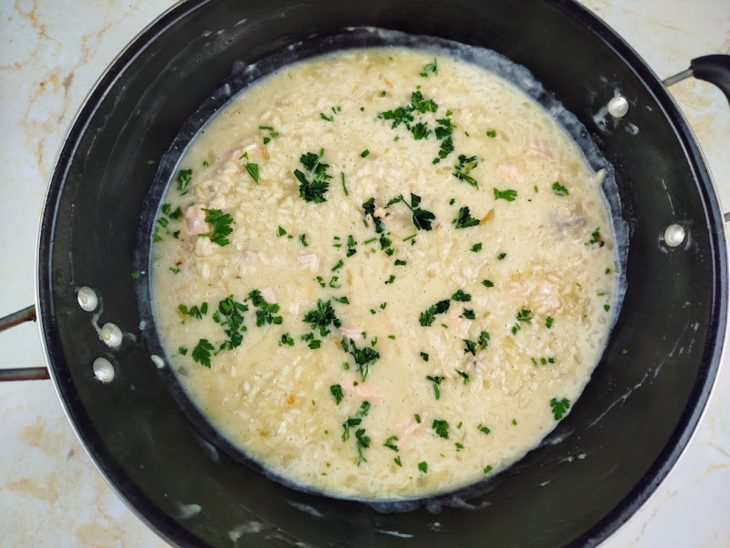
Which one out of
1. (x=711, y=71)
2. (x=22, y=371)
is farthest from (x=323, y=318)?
(x=711, y=71)

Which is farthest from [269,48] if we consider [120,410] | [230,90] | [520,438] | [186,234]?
[520,438]

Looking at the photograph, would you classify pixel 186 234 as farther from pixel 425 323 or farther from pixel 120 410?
pixel 425 323

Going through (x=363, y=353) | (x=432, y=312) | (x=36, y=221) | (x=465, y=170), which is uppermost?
(x=36, y=221)

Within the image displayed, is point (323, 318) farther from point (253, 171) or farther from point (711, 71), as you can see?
point (711, 71)

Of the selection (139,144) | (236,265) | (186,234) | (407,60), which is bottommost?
(236,265)

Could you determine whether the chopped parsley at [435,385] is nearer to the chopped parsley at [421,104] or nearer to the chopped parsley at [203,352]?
the chopped parsley at [203,352]

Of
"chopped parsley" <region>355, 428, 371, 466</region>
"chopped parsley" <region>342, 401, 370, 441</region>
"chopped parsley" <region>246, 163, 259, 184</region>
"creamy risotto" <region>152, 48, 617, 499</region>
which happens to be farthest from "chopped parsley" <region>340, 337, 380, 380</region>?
"chopped parsley" <region>246, 163, 259, 184</region>
